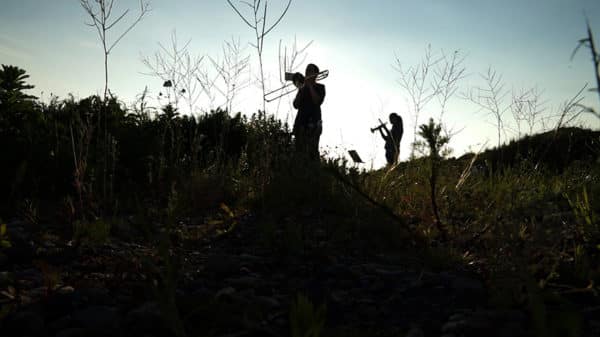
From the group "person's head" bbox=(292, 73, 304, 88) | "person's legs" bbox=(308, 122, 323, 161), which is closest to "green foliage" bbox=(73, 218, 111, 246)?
"person's head" bbox=(292, 73, 304, 88)

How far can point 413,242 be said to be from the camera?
2848mm

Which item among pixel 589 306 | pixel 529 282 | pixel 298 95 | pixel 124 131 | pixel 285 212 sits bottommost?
pixel 589 306

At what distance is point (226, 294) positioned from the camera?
6.38 feet

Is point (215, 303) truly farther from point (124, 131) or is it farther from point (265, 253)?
point (124, 131)

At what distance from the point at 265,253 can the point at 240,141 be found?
15.7ft

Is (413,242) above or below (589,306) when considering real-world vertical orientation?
above

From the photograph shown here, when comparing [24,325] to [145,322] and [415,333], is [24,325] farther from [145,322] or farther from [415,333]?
[415,333]

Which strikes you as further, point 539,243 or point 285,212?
point 285,212

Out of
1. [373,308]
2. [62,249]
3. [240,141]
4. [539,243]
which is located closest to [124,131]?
[240,141]

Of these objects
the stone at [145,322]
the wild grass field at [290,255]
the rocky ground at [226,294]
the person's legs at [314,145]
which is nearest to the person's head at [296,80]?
the wild grass field at [290,255]

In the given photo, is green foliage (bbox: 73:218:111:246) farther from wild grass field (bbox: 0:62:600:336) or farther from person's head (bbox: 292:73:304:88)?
person's head (bbox: 292:73:304:88)

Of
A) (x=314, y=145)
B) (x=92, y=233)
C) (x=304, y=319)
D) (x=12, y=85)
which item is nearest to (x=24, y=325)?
(x=304, y=319)

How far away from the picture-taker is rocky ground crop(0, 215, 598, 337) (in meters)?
1.68

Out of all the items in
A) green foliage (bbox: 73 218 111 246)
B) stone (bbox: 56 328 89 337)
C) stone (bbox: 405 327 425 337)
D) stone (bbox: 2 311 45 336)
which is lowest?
stone (bbox: 405 327 425 337)
